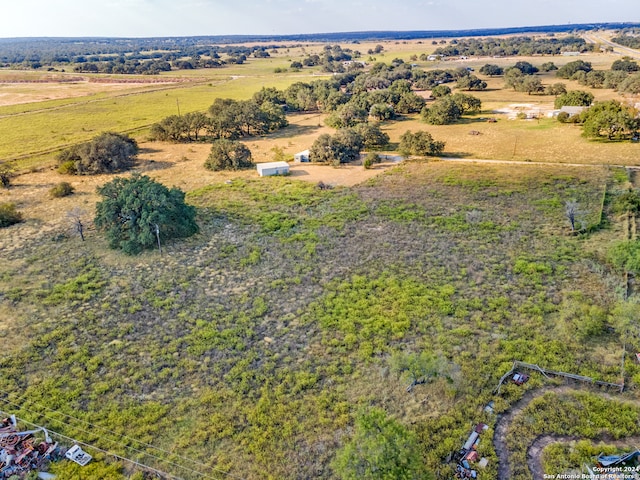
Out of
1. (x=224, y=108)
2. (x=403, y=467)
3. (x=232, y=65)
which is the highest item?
(x=232, y=65)

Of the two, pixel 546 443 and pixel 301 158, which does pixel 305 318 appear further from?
pixel 301 158

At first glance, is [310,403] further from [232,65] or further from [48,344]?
[232,65]

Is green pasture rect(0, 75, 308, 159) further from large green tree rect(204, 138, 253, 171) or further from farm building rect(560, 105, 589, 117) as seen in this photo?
farm building rect(560, 105, 589, 117)

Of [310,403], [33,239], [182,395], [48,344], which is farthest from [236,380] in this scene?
[33,239]

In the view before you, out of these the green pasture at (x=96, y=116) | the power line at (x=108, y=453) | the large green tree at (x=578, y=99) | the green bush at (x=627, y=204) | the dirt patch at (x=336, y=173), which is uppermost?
the green pasture at (x=96, y=116)

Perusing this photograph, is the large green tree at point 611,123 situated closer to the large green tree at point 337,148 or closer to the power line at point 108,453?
the large green tree at point 337,148

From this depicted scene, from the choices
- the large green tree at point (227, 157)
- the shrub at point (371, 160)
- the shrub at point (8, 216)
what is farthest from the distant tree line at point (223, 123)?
A: the shrub at point (8, 216)

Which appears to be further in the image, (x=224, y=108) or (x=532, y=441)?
(x=224, y=108)

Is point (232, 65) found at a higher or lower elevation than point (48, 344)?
higher
